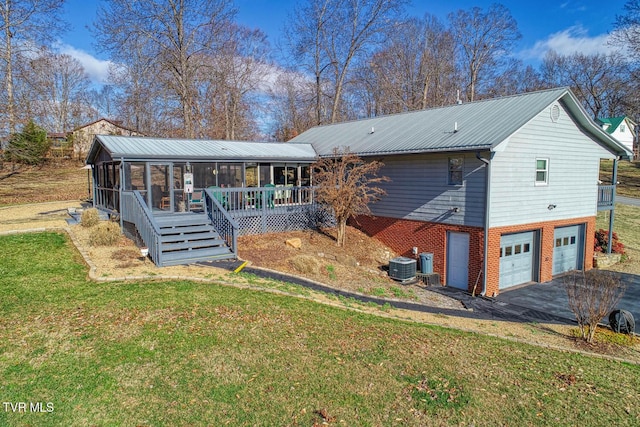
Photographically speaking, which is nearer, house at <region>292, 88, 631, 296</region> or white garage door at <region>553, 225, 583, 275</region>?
house at <region>292, 88, 631, 296</region>

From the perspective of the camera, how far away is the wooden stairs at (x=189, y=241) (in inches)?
470

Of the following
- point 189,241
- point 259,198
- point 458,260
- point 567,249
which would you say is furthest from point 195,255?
point 567,249

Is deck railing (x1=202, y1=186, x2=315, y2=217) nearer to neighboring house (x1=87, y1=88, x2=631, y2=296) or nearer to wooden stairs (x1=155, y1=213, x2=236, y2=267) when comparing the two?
neighboring house (x1=87, y1=88, x2=631, y2=296)

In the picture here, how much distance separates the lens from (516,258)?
1564 centimetres

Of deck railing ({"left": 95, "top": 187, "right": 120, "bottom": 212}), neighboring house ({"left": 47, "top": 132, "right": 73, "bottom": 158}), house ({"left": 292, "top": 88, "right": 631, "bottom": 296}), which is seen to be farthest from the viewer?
neighboring house ({"left": 47, "top": 132, "right": 73, "bottom": 158})

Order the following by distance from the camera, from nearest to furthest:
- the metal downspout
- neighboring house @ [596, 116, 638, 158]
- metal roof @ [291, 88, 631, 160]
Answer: the metal downspout
metal roof @ [291, 88, 631, 160]
neighboring house @ [596, 116, 638, 158]

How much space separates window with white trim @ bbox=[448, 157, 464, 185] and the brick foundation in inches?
63.4

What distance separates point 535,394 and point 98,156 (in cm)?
1938

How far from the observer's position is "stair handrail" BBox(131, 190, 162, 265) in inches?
448

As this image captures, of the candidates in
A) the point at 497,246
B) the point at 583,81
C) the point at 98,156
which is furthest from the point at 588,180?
the point at 583,81

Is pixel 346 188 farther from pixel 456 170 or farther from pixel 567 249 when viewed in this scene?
pixel 567 249

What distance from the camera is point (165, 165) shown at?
623 inches

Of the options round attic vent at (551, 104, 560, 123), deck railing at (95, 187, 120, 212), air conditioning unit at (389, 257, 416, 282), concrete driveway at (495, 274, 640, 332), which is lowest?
concrete driveway at (495, 274, 640, 332)
